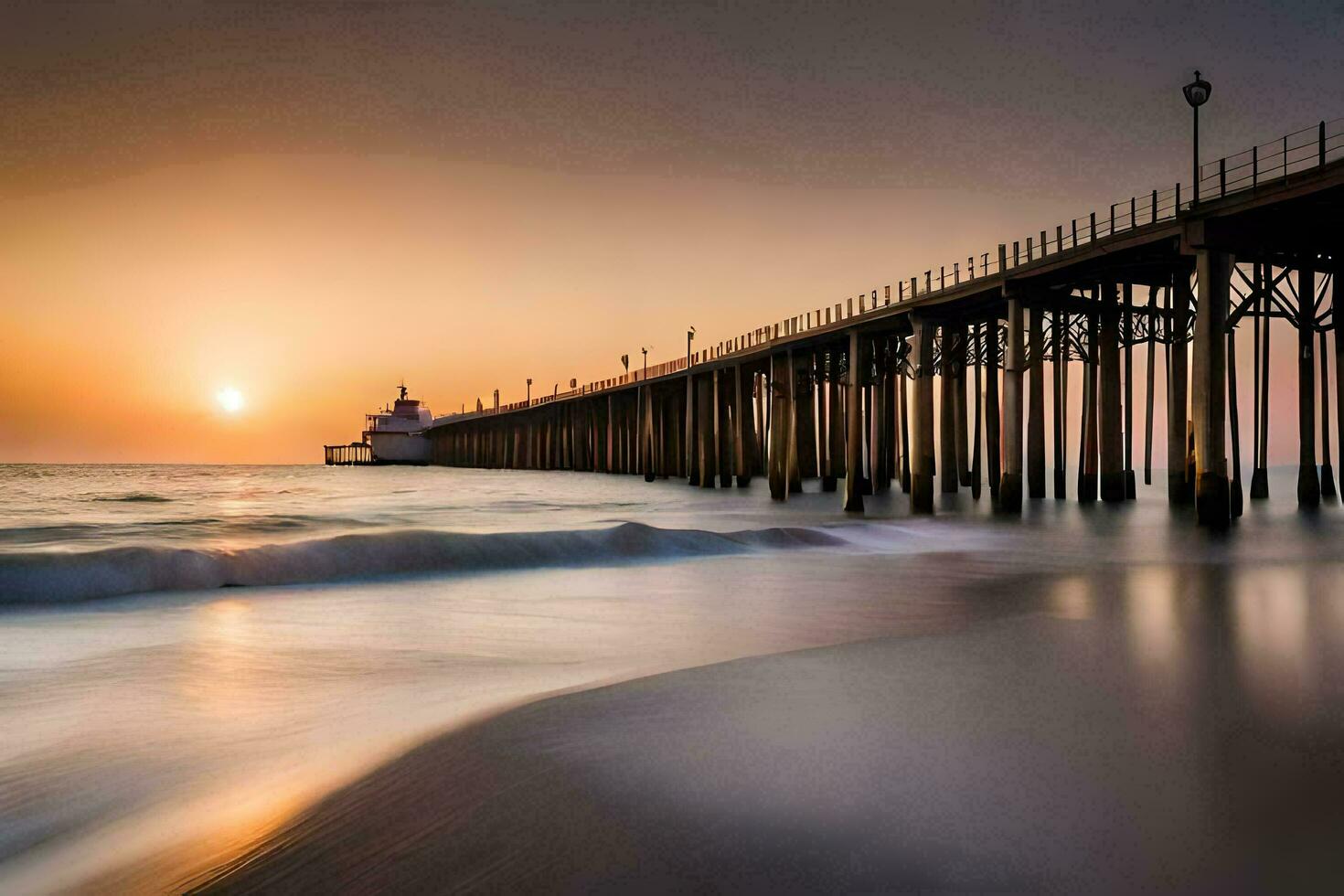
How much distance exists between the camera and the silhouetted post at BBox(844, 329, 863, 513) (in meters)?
25.1

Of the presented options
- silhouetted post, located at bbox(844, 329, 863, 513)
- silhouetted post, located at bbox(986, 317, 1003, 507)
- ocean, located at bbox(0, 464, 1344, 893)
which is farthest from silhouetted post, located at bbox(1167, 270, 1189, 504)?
silhouetted post, located at bbox(844, 329, 863, 513)

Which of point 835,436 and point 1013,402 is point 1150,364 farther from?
point 835,436

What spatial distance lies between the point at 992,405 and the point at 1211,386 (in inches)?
716

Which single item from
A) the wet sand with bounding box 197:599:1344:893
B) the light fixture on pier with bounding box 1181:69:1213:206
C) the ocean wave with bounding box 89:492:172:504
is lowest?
the ocean wave with bounding box 89:492:172:504

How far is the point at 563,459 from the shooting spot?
8431 cm

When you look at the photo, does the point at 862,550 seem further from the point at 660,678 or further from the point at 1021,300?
the point at 660,678

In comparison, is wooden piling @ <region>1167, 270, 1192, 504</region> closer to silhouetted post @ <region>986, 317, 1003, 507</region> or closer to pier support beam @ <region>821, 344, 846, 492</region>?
silhouetted post @ <region>986, 317, 1003, 507</region>

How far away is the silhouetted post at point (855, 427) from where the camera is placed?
82.4 ft

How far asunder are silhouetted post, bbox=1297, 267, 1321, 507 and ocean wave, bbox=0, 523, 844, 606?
534 inches

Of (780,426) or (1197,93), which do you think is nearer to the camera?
(1197,93)

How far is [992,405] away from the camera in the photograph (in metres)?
35.2

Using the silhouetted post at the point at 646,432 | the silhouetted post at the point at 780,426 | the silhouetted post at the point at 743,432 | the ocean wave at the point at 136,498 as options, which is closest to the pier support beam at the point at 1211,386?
the silhouetted post at the point at 780,426

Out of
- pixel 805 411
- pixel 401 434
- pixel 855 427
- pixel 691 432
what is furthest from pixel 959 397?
pixel 401 434

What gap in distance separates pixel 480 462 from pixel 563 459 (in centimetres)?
3792
